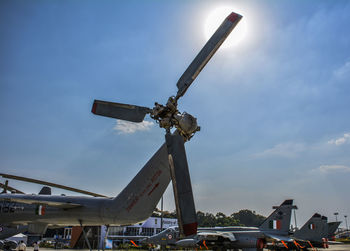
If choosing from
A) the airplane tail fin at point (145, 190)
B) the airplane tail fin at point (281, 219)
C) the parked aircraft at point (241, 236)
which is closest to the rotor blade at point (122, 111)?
the airplane tail fin at point (145, 190)

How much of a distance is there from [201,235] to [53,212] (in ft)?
42.3

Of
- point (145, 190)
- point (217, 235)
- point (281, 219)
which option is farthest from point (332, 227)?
point (145, 190)

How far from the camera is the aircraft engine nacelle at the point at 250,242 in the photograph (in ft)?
69.4

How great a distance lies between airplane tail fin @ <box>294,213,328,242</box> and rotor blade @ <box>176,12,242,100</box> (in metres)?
25.8

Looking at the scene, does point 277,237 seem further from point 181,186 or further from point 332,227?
point 181,186

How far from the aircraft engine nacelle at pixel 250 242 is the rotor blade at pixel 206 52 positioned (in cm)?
1906

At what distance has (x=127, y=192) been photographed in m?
10.6

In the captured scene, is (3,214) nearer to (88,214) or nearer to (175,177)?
(88,214)

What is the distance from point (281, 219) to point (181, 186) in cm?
2107

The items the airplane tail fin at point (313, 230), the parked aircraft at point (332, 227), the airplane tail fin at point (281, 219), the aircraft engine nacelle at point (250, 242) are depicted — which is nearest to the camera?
the aircraft engine nacelle at point (250, 242)

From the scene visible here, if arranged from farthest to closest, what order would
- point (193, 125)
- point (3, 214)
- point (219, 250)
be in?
point (219, 250)
point (3, 214)
point (193, 125)

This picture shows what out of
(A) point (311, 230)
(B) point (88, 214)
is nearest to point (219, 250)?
(A) point (311, 230)

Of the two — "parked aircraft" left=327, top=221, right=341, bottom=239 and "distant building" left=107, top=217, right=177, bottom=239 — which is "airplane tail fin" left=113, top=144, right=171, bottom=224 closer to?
"parked aircraft" left=327, top=221, right=341, bottom=239

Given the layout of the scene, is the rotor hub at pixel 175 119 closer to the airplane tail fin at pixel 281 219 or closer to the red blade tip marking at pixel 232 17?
the red blade tip marking at pixel 232 17
